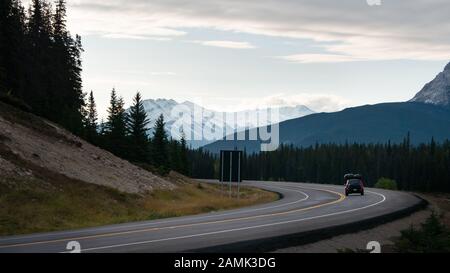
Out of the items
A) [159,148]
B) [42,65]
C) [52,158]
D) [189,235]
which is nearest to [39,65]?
[42,65]

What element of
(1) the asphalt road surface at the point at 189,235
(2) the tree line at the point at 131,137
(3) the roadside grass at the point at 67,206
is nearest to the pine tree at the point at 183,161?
(2) the tree line at the point at 131,137

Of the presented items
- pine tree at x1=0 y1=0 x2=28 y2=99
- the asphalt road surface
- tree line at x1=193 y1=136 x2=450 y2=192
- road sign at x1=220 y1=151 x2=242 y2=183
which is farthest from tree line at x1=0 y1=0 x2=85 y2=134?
tree line at x1=193 y1=136 x2=450 y2=192

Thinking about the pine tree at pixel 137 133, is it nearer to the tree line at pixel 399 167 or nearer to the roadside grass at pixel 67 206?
the roadside grass at pixel 67 206

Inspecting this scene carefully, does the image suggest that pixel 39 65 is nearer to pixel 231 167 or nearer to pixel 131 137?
pixel 131 137

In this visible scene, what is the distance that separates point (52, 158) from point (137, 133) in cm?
3237

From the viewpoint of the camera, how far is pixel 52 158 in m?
42.7

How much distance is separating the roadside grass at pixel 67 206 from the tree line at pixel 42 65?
56.3ft

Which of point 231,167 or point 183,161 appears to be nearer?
point 231,167

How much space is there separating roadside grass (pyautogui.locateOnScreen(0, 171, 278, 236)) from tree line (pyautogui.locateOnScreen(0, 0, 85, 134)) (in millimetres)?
17160

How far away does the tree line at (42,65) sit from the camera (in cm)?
6178
